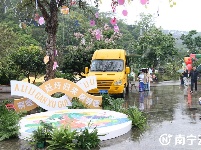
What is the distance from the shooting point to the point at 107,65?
17.4m

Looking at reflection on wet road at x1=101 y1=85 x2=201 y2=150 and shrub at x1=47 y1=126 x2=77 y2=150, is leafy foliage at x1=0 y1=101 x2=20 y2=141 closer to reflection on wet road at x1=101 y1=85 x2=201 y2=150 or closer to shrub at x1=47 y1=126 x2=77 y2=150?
shrub at x1=47 y1=126 x2=77 y2=150

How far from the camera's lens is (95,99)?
12.0 meters

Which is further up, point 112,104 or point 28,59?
point 28,59

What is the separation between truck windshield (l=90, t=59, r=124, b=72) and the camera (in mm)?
17203

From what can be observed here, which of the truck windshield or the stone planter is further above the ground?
the truck windshield

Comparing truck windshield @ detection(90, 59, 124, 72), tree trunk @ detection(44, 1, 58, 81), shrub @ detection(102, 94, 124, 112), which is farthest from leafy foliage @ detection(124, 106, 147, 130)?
truck windshield @ detection(90, 59, 124, 72)

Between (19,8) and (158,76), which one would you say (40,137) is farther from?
(158,76)

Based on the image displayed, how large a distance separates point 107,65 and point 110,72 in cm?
63

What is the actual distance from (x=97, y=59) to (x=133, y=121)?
27.6ft

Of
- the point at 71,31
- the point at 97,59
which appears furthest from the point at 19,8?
the point at 71,31

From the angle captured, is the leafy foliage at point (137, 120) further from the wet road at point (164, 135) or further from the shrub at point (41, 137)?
the shrub at point (41, 137)

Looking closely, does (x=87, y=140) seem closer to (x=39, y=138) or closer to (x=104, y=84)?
(x=39, y=138)

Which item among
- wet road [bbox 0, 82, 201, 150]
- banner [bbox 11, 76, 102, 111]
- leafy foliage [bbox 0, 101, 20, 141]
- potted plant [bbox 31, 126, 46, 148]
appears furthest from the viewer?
banner [bbox 11, 76, 102, 111]

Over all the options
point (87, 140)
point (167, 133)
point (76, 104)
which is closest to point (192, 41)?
point (76, 104)
